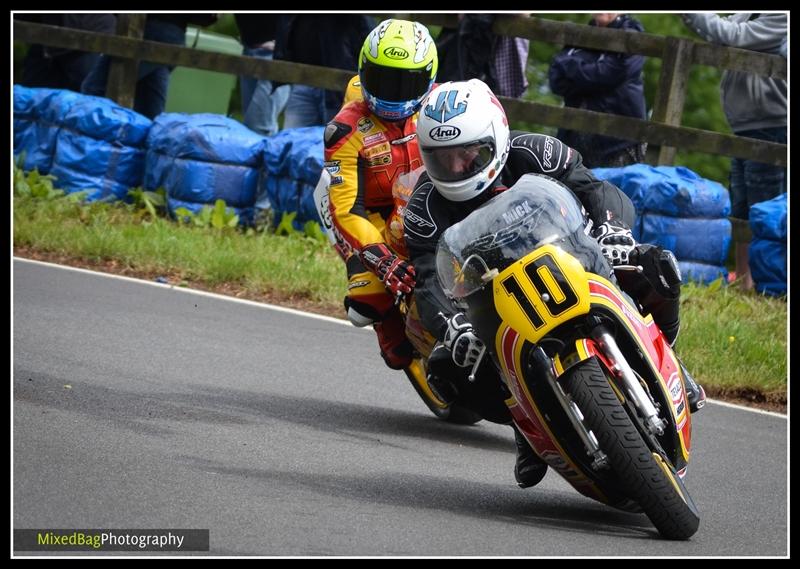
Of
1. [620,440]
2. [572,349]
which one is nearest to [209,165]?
[572,349]

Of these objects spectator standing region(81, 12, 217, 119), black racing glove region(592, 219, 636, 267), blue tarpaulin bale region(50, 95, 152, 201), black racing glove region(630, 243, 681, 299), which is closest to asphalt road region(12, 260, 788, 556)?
black racing glove region(630, 243, 681, 299)

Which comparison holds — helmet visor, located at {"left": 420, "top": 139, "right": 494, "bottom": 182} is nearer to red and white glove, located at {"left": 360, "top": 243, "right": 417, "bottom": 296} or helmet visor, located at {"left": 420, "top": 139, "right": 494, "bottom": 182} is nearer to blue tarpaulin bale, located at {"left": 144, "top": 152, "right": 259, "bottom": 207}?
red and white glove, located at {"left": 360, "top": 243, "right": 417, "bottom": 296}

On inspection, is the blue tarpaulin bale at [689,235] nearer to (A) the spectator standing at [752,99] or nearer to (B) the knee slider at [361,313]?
(A) the spectator standing at [752,99]

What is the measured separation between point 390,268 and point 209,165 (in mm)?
5870

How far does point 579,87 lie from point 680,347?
3456 millimetres

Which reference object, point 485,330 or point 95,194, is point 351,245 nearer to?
point 485,330

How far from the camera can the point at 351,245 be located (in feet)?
24.8

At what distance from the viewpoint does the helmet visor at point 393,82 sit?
7.44 metres

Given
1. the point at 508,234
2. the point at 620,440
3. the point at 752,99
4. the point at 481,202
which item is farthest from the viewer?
the point at 752,99

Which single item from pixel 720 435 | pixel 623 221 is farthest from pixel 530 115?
pixel 623 221

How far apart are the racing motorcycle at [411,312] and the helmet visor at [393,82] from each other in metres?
0.40

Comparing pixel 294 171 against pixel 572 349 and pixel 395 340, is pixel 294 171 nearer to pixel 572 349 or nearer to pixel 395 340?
pixel 395 340

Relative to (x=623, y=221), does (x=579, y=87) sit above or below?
below

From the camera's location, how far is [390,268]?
23.3 ft
